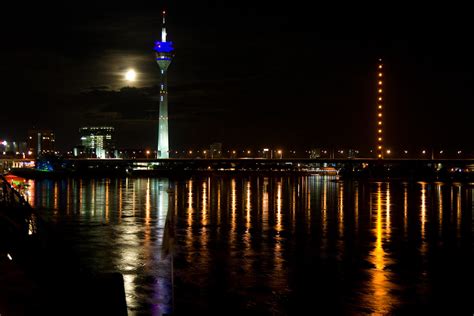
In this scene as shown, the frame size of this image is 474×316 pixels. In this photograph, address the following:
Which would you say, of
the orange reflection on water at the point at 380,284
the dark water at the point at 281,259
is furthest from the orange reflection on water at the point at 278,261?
the orange reflection on water at the point at 380,284

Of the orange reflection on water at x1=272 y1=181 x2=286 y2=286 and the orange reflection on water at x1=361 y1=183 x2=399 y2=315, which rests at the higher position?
the orange reflection on water at x1=272 y1=181 x2=286 y2=286

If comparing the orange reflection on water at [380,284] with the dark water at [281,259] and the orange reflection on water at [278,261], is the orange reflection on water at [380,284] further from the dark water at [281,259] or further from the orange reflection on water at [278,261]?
the orange reflection on water at [278,261]

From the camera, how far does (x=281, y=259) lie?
28094 mm

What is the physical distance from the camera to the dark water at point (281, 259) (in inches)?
800

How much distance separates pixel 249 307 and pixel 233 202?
4322 centimetres

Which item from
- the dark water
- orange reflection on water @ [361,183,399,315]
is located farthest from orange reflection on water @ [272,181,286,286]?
orange reflection on water @ [361,183,399,315]

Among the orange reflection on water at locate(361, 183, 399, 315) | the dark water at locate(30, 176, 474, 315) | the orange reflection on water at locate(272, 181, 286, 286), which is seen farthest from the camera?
the orange reflection on water at locate(272, 181, 286, 286)

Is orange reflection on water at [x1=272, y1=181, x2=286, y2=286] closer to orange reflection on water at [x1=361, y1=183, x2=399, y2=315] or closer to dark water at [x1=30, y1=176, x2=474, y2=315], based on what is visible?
dark water at [x1=30, y1=176, x2=474, y2=315]

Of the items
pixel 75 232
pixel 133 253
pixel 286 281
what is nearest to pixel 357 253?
pixel 286 281

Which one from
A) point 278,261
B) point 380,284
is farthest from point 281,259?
point 380,284

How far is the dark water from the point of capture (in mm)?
20328

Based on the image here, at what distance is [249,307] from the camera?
1972cm

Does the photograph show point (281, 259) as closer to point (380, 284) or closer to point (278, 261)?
point (278, 261)

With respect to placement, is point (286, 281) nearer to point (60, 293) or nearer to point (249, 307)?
point (249, 307)
